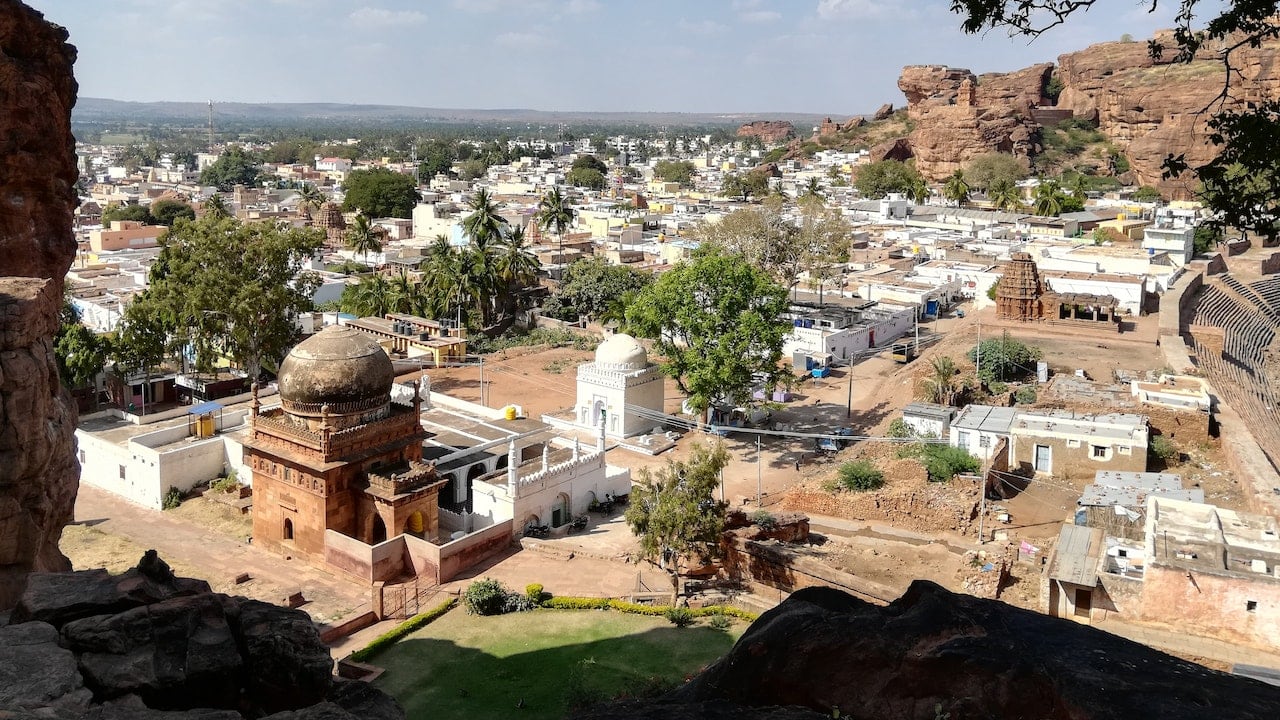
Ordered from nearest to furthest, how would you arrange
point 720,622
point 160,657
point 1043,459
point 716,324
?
point 160,657, point 720,622, point 1043,459, point 716,324

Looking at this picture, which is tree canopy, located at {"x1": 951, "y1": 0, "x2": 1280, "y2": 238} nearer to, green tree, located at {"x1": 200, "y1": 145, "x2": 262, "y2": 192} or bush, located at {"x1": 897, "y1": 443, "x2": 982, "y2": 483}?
bush, located at {"x1": 897, "y1": 443, "x2": 982, "y2": 483}

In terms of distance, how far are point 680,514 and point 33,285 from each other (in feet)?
40.7

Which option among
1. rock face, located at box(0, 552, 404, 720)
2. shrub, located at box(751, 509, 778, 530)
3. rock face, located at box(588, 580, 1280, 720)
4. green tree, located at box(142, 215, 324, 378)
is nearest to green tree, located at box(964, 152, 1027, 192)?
green tree, located at box(142, 215, 324, 378)

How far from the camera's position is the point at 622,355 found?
3262 centimetres

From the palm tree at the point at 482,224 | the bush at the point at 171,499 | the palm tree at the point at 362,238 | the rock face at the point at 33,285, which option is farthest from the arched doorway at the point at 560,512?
the palm tree at the point at 362,238

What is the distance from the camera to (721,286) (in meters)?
32.2

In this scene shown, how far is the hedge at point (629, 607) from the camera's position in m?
19.5

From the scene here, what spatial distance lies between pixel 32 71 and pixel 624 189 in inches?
3930

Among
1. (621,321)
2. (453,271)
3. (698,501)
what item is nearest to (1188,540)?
(698,501)

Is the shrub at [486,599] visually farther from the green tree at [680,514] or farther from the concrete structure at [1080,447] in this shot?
the concrete structure at [1080,447]

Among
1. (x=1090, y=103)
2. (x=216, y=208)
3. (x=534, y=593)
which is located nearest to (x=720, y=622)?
(x=534, y=593)

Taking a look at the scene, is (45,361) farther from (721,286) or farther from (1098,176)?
(1098,176)

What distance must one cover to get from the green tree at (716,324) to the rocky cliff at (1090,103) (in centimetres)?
6544

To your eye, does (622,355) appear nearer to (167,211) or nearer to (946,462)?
(946,462)
